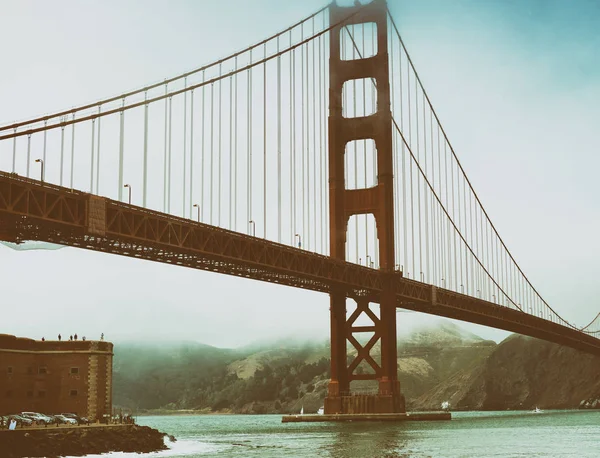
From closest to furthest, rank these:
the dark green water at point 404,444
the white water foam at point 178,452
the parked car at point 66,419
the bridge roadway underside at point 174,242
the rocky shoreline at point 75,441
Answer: the rocky shoreline at point 75,441 → the bridge roadway underside at point 174,242 → the white water foam at point 178,452 → the dark green water at point 404,444 → the parked car at point 66,419

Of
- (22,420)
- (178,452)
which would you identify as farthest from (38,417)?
(178,452)

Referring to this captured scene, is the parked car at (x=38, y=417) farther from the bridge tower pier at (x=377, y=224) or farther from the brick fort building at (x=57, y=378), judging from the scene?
the bridge tower pier at (x=377, y=224)

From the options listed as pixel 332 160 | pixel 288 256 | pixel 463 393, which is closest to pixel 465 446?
pixel 288 256

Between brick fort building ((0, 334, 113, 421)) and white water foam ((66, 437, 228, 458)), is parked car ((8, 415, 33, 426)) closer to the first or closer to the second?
white water foam ((66, 437, 228, 458))

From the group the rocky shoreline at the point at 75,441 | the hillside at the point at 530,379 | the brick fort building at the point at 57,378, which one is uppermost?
the hillside at the point at 530,379

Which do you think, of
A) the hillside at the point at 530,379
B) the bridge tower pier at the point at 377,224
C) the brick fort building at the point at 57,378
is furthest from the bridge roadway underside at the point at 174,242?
the hillside at the point at 530,379

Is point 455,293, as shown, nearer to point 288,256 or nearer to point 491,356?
point 288,256
